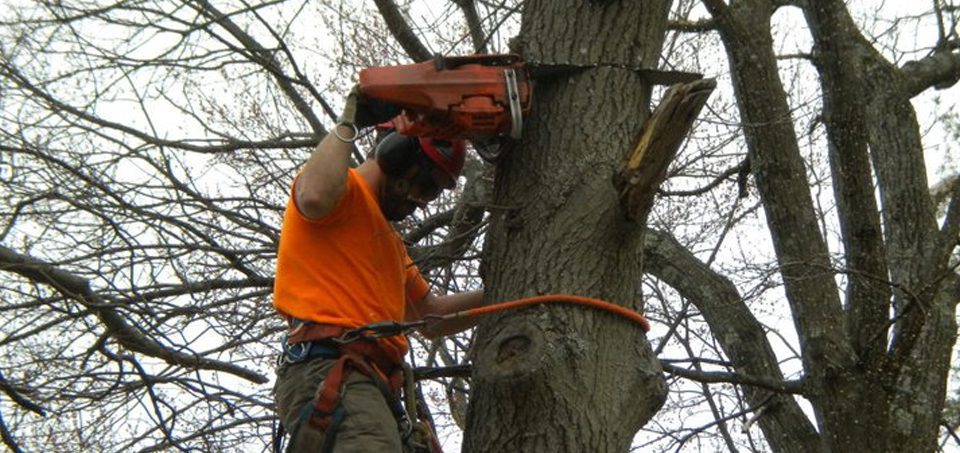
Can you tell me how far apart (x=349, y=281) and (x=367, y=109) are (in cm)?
47

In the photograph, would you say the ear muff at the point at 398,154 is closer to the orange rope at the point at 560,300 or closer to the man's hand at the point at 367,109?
the man's hand at the point at 367,109

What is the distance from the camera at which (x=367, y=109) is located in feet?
9.90

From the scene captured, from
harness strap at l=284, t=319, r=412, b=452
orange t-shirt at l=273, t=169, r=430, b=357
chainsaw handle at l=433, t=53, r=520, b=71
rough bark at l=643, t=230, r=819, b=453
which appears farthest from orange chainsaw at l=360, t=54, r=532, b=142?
rough bark at l=643, t=230, r=819, b=453

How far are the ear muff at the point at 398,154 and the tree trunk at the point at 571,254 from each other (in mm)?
255

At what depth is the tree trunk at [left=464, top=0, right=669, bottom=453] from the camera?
2672 mm

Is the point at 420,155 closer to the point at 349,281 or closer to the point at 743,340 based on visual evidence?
the point at 349,281

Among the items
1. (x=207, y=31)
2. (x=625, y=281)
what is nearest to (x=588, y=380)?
(x=625, y=281)

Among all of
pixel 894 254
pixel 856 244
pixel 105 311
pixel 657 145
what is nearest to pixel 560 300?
pixel 657 145

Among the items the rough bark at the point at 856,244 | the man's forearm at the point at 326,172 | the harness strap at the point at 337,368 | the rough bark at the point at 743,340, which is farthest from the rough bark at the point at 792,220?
the man's forearm at the point at 326,172

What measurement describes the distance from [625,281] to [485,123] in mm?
557

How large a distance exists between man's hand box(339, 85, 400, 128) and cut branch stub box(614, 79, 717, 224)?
650 millimetres

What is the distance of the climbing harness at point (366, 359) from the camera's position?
9.12 feet

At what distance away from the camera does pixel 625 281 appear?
288cm

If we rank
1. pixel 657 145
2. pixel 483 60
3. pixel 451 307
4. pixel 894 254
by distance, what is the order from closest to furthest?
1. pixel 657 145
2. pixel 483 60
3. pixel 451 307
4. pixel 894 254
